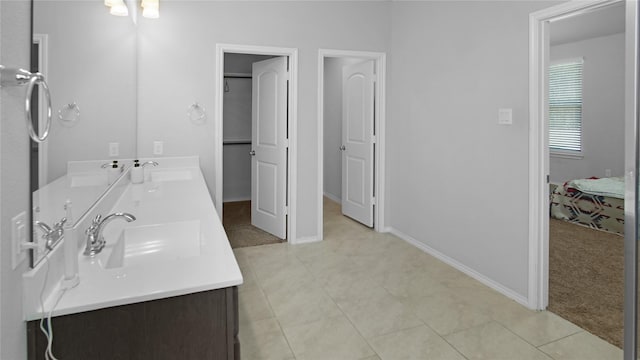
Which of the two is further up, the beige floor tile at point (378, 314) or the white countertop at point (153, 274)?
the white countertop at point (153, 274)

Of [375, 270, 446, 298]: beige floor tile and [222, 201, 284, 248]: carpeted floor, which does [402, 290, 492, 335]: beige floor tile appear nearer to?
[375, 270, 446, 298]: beige floor tile

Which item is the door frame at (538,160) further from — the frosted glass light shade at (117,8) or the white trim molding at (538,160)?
the frosted glass light shade at (117,8)

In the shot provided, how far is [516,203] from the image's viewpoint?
2.80m

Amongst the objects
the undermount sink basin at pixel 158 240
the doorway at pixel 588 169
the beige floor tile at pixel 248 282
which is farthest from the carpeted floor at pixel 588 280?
the undermount sink basin at pixel 158 240

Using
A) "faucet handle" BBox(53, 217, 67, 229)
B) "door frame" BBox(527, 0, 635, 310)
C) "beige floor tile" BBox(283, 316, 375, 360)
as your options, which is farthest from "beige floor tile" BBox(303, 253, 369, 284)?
"faucet handle" BBox(53, 217, 67, 229)

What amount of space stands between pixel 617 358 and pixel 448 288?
1119 millimetres

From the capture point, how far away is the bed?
4.52 meters

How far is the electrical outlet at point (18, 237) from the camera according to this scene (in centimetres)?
89

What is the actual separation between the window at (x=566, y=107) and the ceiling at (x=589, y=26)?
0.49 meters

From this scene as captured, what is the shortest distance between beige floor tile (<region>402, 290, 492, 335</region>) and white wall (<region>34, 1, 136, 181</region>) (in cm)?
214

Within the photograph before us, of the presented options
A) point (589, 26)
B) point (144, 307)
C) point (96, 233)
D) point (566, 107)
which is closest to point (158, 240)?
point (96, 233)

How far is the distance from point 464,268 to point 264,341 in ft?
6.29

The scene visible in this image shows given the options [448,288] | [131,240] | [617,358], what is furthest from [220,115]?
[617,358]

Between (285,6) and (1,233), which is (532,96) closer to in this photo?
(285,6)
